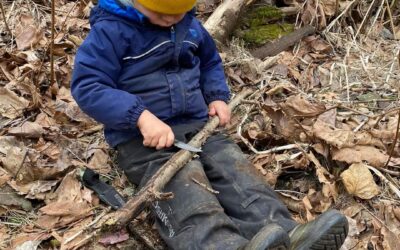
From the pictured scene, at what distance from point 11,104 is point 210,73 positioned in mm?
1280

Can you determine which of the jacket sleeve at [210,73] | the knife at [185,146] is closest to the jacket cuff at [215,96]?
the jacket sleeve at [210,73]

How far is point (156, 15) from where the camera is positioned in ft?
9.09

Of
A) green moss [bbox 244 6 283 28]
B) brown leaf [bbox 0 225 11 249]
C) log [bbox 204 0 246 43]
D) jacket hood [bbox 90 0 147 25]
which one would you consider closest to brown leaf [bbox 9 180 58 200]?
brown leaf [bbox 0 225 11 249]

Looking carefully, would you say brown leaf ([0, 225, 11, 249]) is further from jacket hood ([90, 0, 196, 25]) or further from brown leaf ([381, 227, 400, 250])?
brown leaf ([381, 227, 400, 250])

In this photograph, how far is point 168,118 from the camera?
2.92m

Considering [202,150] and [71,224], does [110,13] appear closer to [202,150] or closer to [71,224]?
[202,150]

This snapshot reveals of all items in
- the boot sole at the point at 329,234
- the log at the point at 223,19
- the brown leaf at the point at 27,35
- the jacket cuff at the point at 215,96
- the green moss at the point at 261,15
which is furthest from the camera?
the green moss at the point at 261,15

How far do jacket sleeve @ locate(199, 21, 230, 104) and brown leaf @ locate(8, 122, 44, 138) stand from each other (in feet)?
3.25

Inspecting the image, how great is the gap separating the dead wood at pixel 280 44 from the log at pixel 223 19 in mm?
298

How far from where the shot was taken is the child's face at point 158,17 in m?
2.76

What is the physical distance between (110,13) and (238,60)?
157 centimetres

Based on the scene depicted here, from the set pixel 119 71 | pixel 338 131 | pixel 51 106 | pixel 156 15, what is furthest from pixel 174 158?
pixel 51 106

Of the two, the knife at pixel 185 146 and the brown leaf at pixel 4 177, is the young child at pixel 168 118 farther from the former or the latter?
the brown leaf at pixel 4 177

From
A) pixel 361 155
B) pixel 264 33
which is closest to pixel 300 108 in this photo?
pixel 361 155
